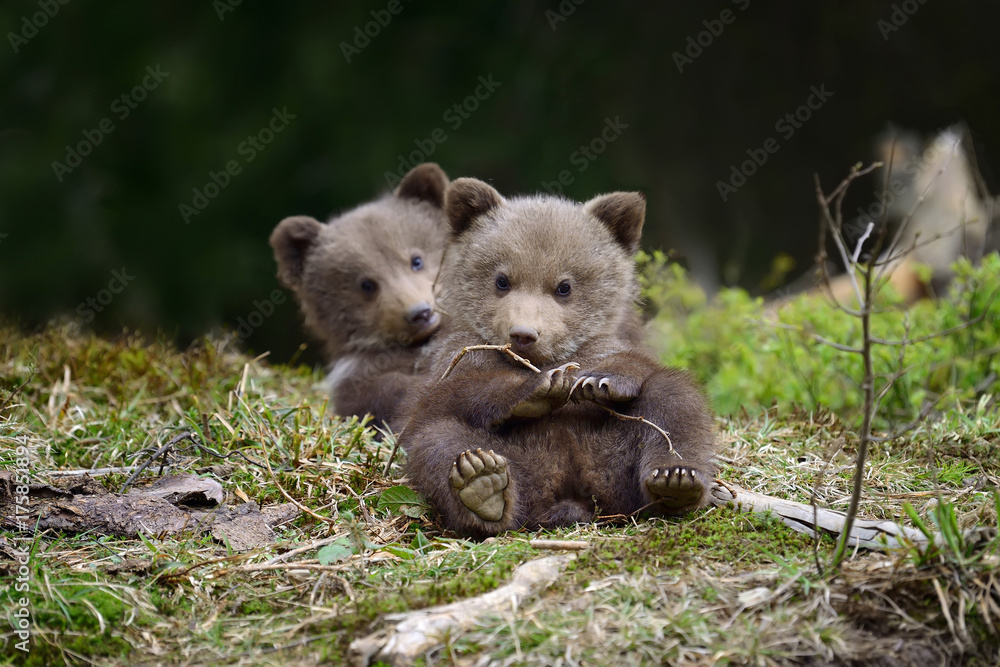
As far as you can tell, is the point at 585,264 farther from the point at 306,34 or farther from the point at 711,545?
the point at 306,34

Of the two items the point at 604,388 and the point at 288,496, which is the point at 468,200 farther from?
the point at 288,496

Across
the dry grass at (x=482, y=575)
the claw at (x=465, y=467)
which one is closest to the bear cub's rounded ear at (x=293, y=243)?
the dry grass at (x=482, y=575)

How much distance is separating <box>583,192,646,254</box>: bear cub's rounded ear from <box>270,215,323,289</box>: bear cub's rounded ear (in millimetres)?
2617

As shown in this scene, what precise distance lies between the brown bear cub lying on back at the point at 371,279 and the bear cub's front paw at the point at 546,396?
1.99 meters

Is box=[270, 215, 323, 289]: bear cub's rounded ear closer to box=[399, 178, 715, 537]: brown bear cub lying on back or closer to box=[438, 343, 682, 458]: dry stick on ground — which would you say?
box=[399, 178, 715, 537]: brown bear cub lying on back

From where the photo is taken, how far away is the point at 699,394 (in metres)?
3.76

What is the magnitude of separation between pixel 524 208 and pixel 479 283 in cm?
44

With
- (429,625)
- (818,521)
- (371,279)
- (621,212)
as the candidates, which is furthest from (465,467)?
(371,279)

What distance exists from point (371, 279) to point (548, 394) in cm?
274

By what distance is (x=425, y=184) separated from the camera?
625cm

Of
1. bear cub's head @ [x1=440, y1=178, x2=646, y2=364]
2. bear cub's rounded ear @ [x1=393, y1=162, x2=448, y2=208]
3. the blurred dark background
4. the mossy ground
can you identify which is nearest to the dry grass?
the mossy ground

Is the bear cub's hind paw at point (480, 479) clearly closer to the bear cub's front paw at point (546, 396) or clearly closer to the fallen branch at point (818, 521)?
the bear cub's front paw at point (546, 396)

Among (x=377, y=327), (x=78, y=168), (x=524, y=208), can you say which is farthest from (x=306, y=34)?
(x=524, y=208)

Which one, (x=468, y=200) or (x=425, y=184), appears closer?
(x=468, y=200)
